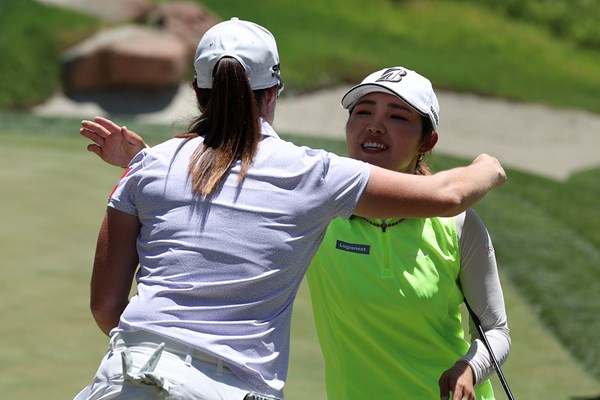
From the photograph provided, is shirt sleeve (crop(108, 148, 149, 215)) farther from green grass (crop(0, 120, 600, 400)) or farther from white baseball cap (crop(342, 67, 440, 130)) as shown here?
green grass (crop(0, 120, 600, 400))

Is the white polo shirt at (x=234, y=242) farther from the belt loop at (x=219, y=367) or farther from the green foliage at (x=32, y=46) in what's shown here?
the green foliage at (x=32, y=46)

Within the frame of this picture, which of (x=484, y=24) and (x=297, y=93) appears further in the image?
(x=484, y=24)

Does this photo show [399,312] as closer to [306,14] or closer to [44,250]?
[44,250]

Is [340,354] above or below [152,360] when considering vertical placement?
below

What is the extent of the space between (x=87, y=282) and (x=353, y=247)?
13.7ft

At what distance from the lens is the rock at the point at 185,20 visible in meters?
16.2

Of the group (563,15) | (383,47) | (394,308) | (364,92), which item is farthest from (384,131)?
(563,15)

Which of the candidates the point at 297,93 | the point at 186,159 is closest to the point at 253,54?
the point at 186,159

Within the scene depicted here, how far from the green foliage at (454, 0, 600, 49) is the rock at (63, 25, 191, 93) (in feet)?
27.0

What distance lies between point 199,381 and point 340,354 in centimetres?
86

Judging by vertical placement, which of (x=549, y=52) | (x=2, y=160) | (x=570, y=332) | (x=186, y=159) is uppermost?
(x=186, y=159)

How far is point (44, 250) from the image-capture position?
7.40 metres

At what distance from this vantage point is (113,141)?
2.65 m

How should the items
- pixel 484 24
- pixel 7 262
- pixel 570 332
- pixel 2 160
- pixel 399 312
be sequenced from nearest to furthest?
pixel 399 312, pixel 570 332, pixel 7 262, pixel 2 160, pixel 484 24
